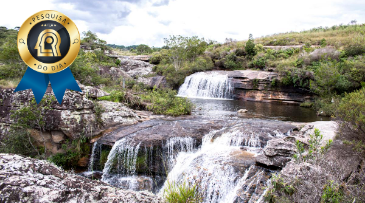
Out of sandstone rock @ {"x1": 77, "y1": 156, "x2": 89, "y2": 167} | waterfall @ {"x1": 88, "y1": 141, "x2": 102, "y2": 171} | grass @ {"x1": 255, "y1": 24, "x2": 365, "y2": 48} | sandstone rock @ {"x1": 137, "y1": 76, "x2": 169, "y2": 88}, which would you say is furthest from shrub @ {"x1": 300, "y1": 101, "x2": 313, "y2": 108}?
sandstone rock @ {"x1": 77, "y1": 156, "x2": 89, "y2": 167}

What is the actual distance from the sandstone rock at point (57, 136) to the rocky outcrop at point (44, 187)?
250 inches

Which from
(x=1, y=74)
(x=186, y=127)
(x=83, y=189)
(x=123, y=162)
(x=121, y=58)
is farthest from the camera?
(x=121, y=58)

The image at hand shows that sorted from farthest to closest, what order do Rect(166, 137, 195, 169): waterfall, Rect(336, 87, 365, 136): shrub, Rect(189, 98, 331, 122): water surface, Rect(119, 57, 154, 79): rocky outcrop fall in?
1. Rect(119, 57, 154, 79): rocky outcrop
2. Rect(189, 98, 331, 122): water surface
3. Rect(166, 137, 195, 169): waterfall
4. Rect(336, 87, 365, 136): shrub

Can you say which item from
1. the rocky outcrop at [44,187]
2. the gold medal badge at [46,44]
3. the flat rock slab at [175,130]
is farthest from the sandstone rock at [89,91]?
the rocky outcrop at [44,187]

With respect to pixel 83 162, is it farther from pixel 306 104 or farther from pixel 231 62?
pixel 231 62

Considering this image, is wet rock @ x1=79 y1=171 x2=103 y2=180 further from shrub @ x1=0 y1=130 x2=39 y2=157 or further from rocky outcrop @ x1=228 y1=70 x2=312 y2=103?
rocky outcrop @ x1=228 y1=70 x2=312 y2=103

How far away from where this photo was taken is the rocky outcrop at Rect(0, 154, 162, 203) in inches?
61.4

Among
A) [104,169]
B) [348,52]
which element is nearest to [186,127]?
[104,169]

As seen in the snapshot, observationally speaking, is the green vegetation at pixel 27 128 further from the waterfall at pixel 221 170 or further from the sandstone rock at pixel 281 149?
the sandstone rock at pixel 281 149

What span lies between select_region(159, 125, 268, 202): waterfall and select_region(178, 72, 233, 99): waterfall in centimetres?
1239

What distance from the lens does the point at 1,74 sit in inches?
401

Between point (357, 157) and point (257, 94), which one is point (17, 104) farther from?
point (257, 94)

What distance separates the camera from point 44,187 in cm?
168

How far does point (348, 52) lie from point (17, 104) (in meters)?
23.8
